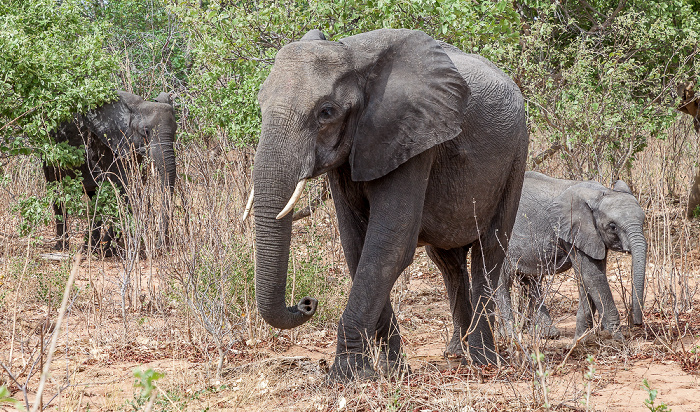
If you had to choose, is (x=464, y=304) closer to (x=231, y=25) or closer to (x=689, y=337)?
(x=689, y=337)

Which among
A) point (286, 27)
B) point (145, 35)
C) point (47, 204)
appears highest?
point (145, 35)

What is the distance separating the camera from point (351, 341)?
4684mm

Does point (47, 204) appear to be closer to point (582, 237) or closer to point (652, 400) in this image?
point (582, 237)

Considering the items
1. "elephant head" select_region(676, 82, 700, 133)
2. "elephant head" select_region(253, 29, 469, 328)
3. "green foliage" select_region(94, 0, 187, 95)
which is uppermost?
"green foliage" select_region(94, 0, 187, 95)

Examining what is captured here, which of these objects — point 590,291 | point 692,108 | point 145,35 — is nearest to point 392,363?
point 590,291

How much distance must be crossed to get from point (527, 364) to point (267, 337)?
2.19 metres

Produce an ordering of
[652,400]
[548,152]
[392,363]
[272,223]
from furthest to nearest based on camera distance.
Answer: [548,152] → [392,363] → [272,223] → [652,400]

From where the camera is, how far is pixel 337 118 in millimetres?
4453

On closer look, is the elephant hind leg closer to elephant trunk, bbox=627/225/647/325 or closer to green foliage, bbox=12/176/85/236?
elephant trunk, bbox=627/225/647/325

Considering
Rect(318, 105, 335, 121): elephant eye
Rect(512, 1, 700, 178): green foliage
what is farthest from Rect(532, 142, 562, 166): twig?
Rect(318, 105, 335, 121): elephant eye

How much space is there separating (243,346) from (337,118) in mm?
2351

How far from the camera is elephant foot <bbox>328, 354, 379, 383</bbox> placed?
4.64 metres

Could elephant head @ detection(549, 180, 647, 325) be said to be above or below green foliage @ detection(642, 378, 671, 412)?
above

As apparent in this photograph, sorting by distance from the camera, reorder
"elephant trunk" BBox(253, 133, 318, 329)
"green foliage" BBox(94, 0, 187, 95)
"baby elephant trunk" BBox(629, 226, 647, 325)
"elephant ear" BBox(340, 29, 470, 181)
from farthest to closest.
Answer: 1. "green foliage" BBox(94, 0, 187, 95)
2. "baby elephant trunk" BBox(629, 226, 647, 325)
3. "elephant ear" BBox(340, 29, 470, 181)
4. "elephant trunk" BBox(253, 133, 318, 329)
